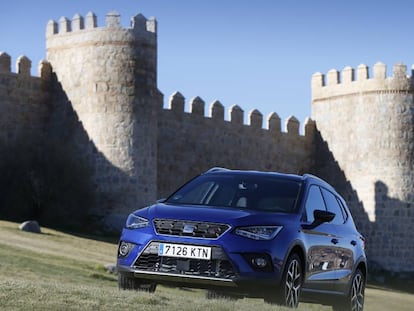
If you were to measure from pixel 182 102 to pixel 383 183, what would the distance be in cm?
808

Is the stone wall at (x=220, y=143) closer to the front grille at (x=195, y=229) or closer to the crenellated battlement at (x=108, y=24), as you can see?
the crenellated battlement at (x=108, y=24)

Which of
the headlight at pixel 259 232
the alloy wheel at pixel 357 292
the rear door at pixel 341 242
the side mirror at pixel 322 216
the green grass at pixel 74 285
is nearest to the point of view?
the green grass at pixel 74 285

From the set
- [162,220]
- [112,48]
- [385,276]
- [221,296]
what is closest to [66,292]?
[162,220]

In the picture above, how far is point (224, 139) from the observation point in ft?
129

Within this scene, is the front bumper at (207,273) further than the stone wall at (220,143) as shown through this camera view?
No

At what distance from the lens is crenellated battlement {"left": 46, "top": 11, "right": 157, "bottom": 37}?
3338cm

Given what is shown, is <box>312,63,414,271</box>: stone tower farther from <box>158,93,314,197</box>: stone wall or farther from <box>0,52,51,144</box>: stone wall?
<box>0,52,51,144</box>: stone wall

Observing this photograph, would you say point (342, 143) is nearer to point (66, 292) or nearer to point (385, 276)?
point (385, 276)

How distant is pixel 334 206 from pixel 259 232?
2040mm

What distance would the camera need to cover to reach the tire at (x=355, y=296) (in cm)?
1152

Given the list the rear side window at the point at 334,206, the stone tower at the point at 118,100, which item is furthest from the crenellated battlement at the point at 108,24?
the rear side window at the point at 334,206

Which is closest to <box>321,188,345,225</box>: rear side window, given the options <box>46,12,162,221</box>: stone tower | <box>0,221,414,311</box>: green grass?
<box>0,221,414,311</box>: green grass

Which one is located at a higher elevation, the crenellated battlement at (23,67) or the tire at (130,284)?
the crenellated battlement at (23,67)

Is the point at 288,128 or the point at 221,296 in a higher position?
the point at 288,128
